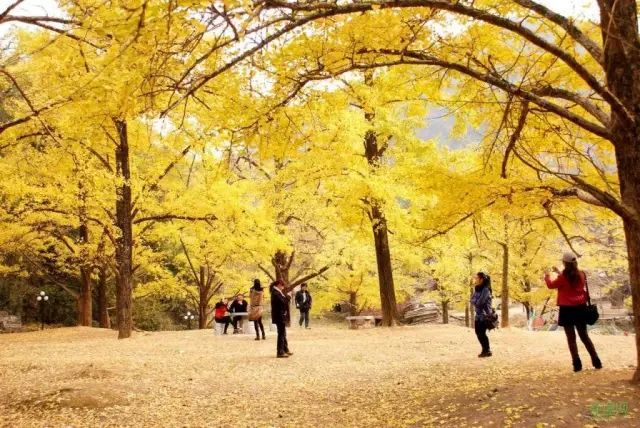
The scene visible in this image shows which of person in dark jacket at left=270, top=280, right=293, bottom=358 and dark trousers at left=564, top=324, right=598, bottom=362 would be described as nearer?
dark trousers at left=564, top=324, right=598, bottom=362

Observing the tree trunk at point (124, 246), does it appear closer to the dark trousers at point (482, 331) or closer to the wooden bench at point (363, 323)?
the dark trousers at point (482, 331)

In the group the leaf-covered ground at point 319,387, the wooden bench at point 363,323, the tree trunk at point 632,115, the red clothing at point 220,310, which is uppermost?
the tree trunk at point 632,115

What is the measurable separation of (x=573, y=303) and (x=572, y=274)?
1.22 feet

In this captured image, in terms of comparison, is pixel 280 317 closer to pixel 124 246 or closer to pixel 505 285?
pixel 124 246

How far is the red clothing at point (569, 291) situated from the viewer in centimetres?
656

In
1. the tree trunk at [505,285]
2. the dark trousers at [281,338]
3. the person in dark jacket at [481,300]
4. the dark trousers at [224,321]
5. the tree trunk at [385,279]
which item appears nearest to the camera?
the person in dark jacket at [481,300]

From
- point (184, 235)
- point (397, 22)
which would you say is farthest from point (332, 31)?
point (184, 235)

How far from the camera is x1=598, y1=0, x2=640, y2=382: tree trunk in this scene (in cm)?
509

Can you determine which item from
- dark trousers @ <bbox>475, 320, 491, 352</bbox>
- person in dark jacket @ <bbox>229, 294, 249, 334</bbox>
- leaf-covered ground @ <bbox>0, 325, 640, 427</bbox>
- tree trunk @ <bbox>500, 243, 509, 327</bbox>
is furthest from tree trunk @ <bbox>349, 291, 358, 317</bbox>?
dark trousers @ <bbox>475, 320, 491, 352</bbox>

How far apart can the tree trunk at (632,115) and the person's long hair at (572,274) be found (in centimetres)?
129

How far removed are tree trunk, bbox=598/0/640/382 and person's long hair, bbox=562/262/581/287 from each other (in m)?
1.29

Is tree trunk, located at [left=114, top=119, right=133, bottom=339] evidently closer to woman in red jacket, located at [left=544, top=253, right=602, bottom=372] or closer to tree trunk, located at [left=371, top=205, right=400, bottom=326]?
tree trunk, located at [left=371, top=205, right=400, bottom=326]

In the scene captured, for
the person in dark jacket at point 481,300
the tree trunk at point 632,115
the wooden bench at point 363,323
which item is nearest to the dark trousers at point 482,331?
the person in dark jacket at point 481,300

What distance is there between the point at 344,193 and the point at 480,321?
6.58m
